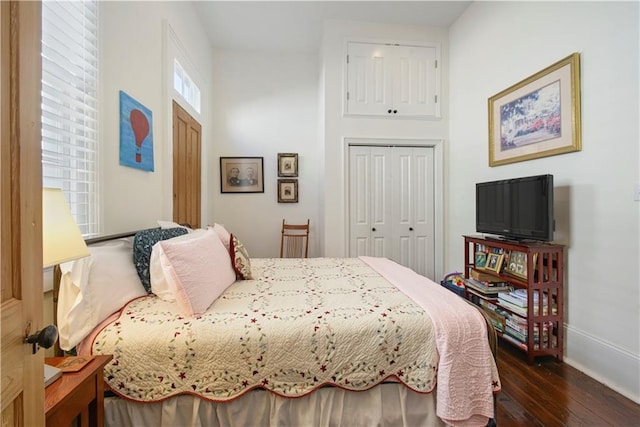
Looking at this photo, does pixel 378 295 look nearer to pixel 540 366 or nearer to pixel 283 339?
Result: pixel 283 339

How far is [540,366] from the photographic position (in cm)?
188

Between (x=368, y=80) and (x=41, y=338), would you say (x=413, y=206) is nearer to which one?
(x=368, y=80)

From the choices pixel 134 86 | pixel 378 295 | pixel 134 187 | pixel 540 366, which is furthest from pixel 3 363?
pixel 540 366

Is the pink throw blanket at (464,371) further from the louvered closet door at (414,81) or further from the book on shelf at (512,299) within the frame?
the louvered closet door at (414,81)

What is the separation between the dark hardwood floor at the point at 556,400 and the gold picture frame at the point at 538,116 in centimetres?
153

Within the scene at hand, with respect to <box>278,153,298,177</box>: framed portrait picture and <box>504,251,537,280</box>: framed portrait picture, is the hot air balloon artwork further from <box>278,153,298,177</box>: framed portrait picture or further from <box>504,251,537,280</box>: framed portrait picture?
<box>504,251,537,280</box>: framed portrait picture

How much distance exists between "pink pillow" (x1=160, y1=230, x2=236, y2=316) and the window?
6.32ft

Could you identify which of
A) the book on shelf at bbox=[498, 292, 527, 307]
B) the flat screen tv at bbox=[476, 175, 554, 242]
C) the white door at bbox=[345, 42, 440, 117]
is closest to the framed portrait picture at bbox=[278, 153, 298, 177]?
the white door at bbox=[345, 42, 440, 117]

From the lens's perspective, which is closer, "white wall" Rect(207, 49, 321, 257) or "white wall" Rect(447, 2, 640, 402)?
"white wall" Rect(447, 2, 640, 402)

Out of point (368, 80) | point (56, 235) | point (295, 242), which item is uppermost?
point (368, 80)

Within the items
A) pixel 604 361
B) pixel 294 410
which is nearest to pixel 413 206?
pixel 604 361

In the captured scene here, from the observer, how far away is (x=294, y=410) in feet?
3.82

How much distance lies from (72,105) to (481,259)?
3043mm

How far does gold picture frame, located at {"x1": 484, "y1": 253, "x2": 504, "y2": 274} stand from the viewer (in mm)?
2211
